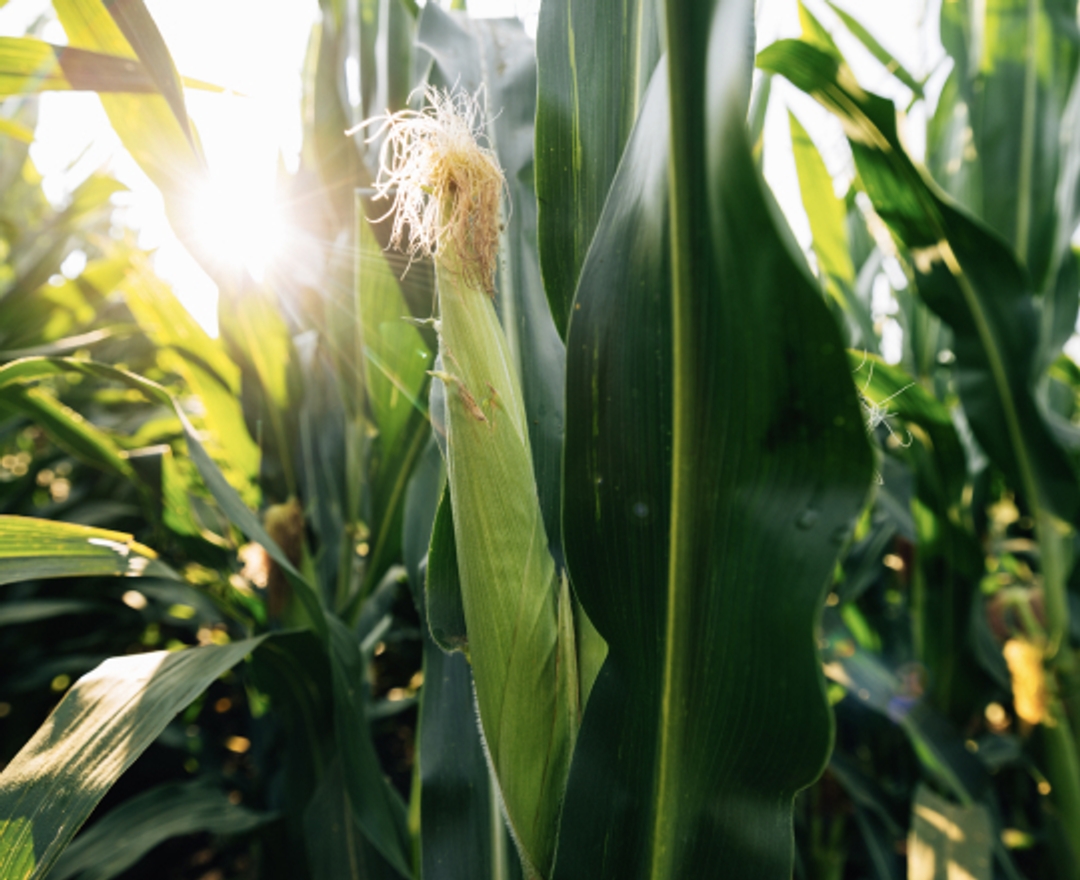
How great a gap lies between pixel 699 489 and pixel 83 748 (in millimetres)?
365

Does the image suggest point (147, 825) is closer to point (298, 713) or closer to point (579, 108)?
point (298, 713)

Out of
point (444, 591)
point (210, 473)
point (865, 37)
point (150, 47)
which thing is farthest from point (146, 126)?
point (865, 37)

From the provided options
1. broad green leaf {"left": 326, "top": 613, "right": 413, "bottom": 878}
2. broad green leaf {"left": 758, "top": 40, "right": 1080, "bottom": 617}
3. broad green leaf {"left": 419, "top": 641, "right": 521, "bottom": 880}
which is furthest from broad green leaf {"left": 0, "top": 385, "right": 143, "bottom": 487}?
broad green leaf {"left": 758, "top": 40, "right": 1080, "bottom": 617}

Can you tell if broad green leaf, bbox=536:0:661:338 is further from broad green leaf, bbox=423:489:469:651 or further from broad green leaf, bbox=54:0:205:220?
broad green leaf, bbox=54:0:205:220

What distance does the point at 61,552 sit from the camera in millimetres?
431

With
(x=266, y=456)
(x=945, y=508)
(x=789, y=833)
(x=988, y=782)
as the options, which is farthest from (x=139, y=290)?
(x=988, y=782)

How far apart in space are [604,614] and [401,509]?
0.44 m

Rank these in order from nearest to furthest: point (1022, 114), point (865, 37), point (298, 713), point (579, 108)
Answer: point (579, 108)
point (298, 713)
point (1022, 114)
point (865, 37)

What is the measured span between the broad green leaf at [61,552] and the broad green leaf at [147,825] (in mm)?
349

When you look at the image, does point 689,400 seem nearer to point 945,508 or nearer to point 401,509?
point 401,509

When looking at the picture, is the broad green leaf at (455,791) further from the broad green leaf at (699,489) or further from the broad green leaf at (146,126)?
the broad green leaf at (146,126)

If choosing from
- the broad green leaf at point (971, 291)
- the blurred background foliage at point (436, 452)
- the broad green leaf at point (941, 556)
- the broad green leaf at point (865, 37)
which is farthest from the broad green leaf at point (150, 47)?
the broad green leaf at point (865, 37)

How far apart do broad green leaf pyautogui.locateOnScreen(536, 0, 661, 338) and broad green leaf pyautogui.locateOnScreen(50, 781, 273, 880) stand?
0.67 metres

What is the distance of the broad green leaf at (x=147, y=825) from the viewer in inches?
24.1
